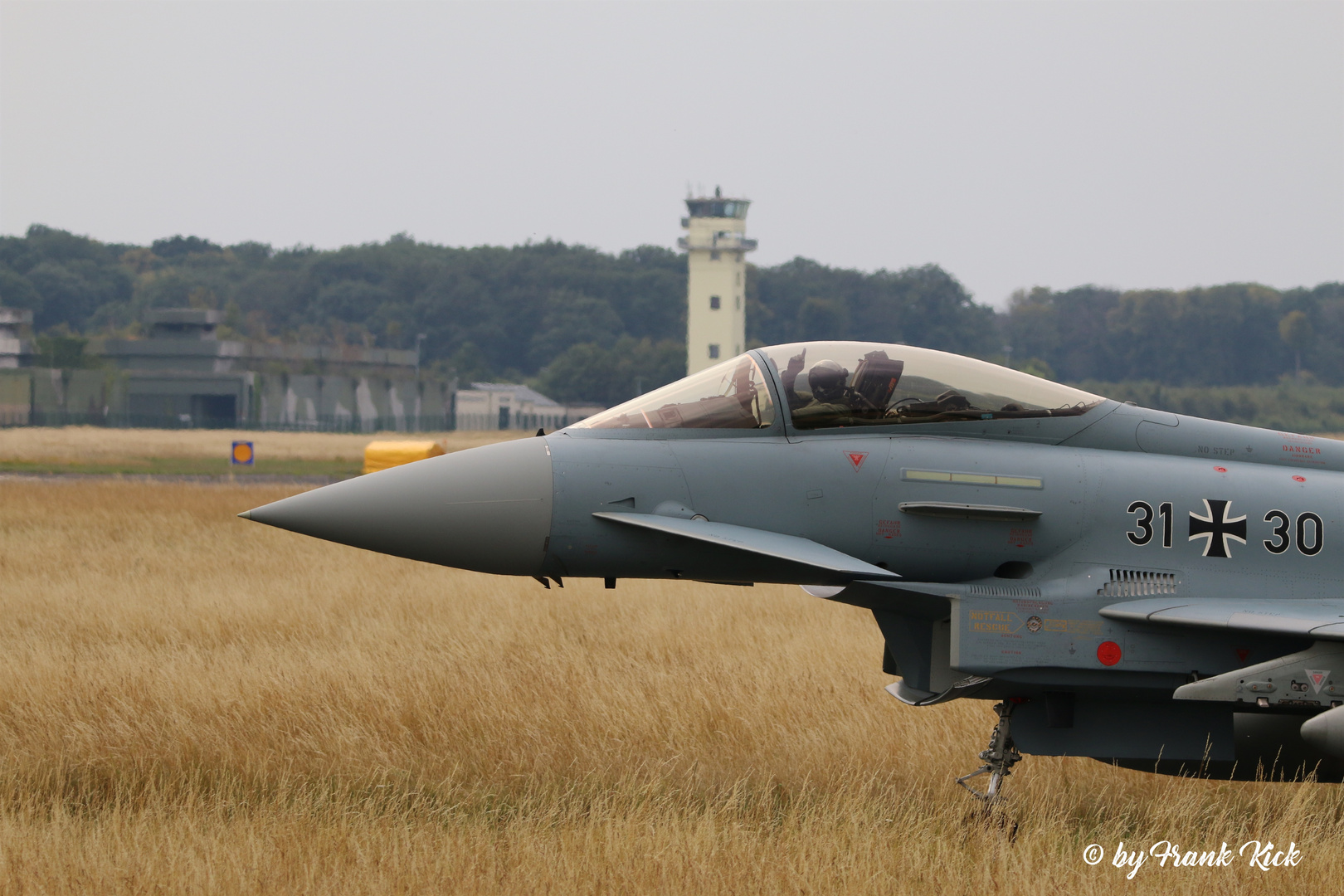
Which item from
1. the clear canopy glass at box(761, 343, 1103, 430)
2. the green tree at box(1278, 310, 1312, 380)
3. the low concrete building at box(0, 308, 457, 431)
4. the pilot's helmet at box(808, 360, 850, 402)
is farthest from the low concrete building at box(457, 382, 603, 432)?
the pilot's helmet at box(808, 360, 850, 402)

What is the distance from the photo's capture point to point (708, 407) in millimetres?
6840

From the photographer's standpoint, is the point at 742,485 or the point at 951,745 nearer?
the point at 742,485

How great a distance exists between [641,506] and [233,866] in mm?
2584

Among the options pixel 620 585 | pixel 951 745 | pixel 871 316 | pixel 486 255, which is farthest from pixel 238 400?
pixel 951 745

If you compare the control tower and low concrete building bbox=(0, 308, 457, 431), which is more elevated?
the control tower

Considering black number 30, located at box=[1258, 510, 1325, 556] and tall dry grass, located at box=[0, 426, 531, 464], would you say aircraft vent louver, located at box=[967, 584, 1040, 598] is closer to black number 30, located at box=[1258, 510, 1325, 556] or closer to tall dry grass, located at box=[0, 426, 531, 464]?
black number 30, located at box=[1258, 510, 1325, 556]

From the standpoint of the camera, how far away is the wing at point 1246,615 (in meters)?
6.30

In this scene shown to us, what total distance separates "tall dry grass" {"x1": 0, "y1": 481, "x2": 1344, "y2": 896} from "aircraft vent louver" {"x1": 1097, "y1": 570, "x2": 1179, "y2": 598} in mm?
1296

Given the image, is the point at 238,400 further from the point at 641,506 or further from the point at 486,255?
the point at 641,506

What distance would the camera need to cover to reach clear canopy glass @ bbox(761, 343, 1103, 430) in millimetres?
6883

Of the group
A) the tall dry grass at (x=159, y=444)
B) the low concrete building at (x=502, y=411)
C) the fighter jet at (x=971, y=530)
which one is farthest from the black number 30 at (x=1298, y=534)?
the low concrete building at (x=502, y=411)

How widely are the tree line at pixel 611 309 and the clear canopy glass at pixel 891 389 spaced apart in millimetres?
128985

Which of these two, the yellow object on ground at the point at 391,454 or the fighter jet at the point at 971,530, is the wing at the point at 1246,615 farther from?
the yellow object on ground at the point at 391,454

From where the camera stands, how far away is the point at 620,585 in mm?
16641
